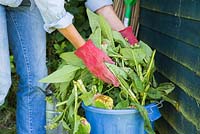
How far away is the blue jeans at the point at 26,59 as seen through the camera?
7.52 feet

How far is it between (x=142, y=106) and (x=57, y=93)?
48cm

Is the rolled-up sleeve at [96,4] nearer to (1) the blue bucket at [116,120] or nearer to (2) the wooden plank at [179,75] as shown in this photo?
(2) the wooden plank at [179,75]

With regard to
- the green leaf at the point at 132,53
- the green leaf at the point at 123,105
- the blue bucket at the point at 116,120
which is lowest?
the blue bucket at the point at 116,120

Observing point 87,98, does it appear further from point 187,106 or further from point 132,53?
point 187,106

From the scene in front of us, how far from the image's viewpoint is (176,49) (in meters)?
2.35

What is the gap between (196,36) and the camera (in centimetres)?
204

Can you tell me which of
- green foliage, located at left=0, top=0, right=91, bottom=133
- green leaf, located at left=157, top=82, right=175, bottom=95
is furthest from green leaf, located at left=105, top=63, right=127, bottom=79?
green foliage, located at left=0, top=0, right=91, bottom=133

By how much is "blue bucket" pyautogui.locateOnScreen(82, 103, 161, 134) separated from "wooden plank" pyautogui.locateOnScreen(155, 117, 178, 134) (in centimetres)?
36

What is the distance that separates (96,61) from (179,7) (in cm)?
50

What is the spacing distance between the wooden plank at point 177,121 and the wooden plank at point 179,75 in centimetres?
14

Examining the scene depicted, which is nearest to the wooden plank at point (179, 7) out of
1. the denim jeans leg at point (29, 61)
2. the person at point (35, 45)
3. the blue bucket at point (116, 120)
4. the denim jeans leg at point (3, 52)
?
the person at point (35, 45)

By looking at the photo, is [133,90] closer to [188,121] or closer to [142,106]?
[142,106]

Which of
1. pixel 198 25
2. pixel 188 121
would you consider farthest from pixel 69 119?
pixel 198 25

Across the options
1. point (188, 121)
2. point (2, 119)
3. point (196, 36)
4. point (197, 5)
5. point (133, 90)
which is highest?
point (197, 5)
